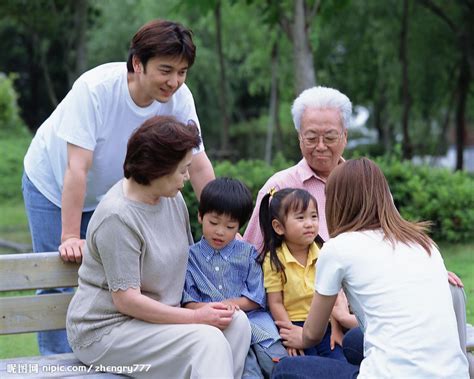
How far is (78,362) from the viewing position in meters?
3.49

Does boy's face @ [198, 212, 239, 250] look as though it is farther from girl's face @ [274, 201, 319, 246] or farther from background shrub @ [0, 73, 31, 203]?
background shrub @ [0, 73, 31, 203]

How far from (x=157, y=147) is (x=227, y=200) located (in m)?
0.55

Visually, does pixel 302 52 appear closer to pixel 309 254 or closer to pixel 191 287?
pixel 309 254

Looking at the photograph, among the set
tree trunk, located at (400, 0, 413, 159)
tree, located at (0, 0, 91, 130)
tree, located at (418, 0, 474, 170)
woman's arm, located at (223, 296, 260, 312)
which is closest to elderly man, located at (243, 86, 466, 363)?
woman's arm, located at (223, 296, 260, 312)

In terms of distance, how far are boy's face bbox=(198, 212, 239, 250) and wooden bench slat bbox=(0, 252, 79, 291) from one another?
0.63 m

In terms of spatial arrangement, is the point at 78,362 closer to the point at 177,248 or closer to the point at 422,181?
the point at 177,248

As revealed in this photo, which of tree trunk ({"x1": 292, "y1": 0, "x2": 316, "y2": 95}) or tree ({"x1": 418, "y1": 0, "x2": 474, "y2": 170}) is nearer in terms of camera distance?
tree trunk ({"x1": 292, "y1": 0, "x2": 316, "y2": 95})

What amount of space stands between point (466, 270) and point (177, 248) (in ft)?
16.6

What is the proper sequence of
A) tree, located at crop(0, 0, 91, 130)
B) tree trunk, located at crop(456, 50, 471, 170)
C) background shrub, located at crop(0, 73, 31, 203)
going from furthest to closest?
tree trunk, located at crop(456, 50, 471, 170) < background shrub, located at crop(0, 73, 31, 203) < tree, located at crop(0, 0, 91, 130)

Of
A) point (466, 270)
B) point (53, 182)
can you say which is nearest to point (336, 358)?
point (53, 182)

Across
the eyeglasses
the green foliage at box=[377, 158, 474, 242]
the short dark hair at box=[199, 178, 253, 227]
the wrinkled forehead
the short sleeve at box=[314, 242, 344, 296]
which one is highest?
the wrinkled forehead

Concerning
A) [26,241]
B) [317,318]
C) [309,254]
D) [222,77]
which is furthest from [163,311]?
[222,77]

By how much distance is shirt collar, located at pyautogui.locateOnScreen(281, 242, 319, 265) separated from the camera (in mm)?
3711

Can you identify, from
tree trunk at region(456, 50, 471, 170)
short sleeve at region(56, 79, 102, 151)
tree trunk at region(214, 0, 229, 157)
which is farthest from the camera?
tree trunk at region(456, 50, 471, 170)
